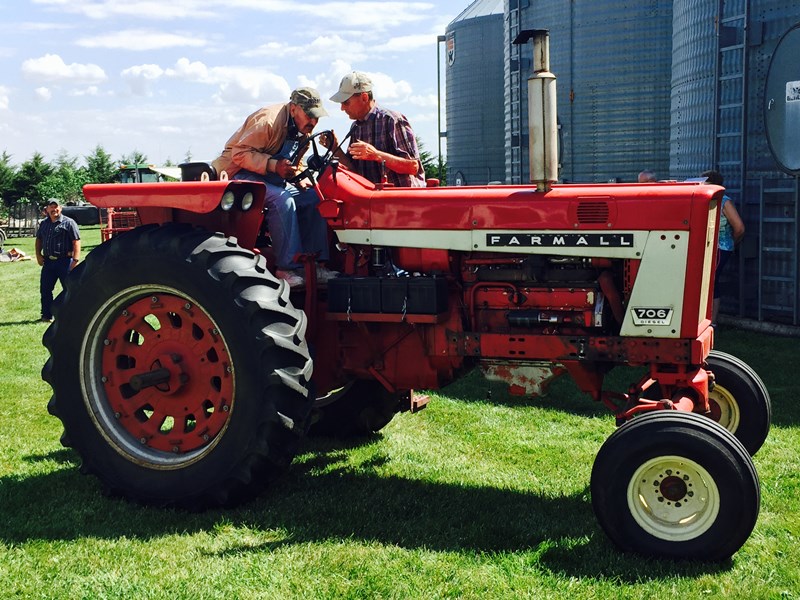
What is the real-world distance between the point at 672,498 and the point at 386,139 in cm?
264

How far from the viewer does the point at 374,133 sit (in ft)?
18.0

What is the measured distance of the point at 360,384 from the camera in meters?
5.76

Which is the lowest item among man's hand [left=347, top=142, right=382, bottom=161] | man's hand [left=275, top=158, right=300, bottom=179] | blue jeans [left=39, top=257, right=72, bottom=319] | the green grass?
the green grass

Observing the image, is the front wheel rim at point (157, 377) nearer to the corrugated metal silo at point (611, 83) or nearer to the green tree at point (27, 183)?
the corrugated metal silo at point (611, 83)

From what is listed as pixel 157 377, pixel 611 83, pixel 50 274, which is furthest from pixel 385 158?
pixel 50 274

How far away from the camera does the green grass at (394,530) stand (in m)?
3.73

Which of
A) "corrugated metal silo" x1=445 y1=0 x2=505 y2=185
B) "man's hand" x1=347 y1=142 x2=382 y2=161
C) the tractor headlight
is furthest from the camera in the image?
"corrugated metal silo" x1=445 y1=0 x2=505 y2=185

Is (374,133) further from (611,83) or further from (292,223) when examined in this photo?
(611,83)

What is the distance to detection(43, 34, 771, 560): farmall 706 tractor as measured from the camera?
4.20 metres

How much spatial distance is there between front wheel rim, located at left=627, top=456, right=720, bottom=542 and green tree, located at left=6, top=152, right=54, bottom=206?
135 feet

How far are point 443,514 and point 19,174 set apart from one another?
41.5 metres

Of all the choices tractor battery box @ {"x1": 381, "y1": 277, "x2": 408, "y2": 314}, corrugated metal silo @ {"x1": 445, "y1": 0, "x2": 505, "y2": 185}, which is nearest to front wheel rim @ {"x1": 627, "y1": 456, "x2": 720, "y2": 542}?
tractor battery box @ {"x1": 381, "y1": 277, "x2": 408, "y2": 314}

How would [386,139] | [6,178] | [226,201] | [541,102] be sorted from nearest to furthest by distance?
[541,102], [226,201], [386,139], [6,178]

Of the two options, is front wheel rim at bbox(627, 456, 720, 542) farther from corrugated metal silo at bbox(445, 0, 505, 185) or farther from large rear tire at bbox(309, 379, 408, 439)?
corrugated metal silo at bbox(445, 0, 505, 185)
